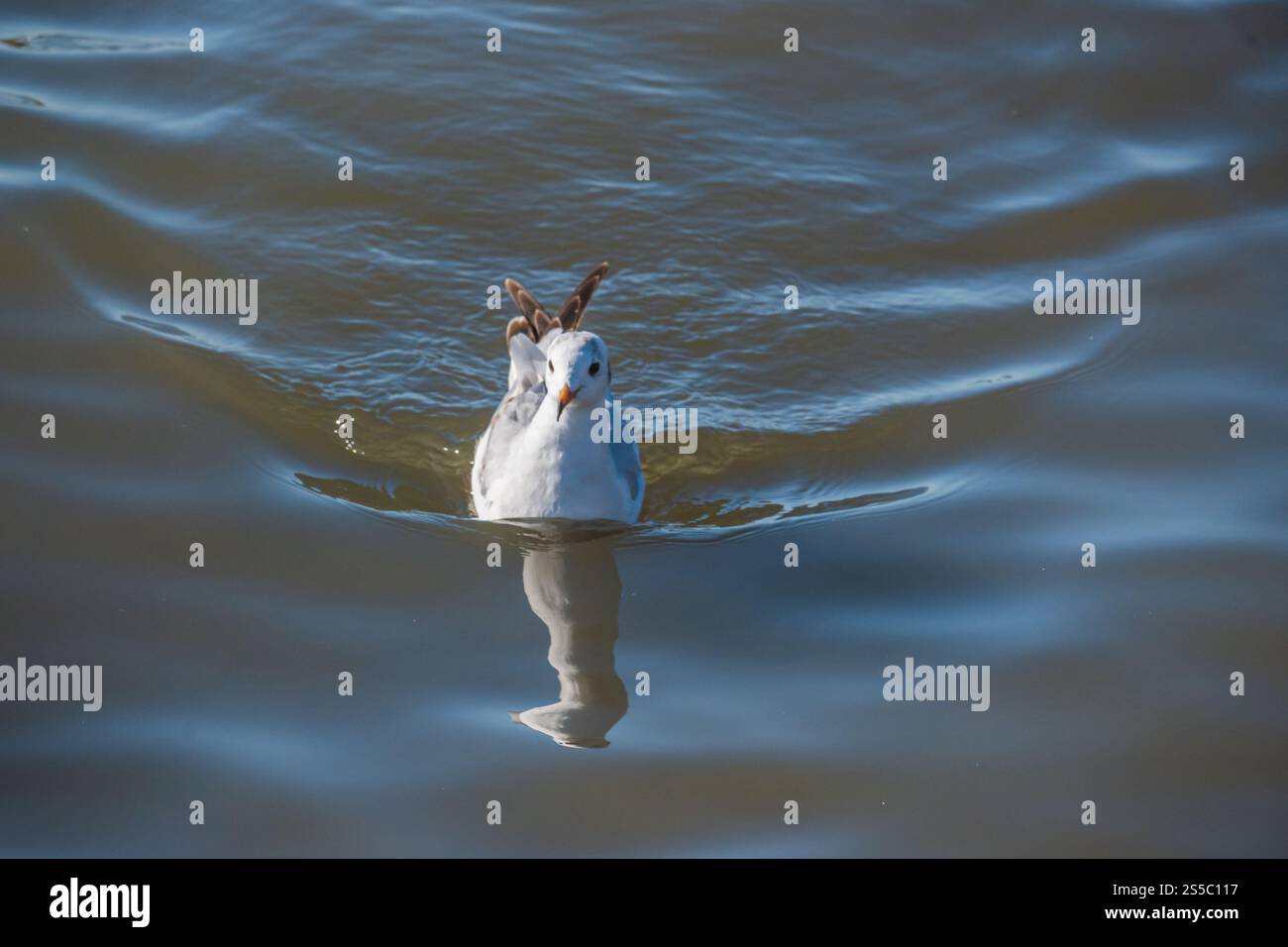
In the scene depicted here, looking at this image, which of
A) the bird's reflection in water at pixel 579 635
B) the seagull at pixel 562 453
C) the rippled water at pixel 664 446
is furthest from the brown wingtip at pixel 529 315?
the bird's reflection in water at pixel 579 635

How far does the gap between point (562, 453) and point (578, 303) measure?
121 centimetres

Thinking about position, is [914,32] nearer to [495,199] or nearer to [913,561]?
[495,199]

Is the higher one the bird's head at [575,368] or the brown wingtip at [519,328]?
the brown wingtip at [519,328]

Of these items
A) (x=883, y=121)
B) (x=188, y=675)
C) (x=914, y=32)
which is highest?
(x=914, y=32)

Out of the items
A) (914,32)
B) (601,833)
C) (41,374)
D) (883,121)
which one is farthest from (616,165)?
(601,833)

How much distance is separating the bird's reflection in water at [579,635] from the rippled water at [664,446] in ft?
0.10

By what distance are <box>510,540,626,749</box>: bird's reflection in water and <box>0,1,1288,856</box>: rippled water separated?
0.10ft

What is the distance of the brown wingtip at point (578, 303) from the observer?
932 centimetres

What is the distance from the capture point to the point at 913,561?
8445mm

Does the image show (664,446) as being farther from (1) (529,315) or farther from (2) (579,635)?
(2) (579,635)

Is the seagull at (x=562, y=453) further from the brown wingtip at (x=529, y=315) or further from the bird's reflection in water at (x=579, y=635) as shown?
the brown wingtip at (x=529, y=315)

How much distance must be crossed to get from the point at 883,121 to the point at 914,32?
1.22 metres

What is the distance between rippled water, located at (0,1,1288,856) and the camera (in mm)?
6988

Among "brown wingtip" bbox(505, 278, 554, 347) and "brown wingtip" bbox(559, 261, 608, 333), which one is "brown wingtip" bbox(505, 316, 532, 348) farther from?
"brown wingtip" bbox(559, 261, 608, 333)
